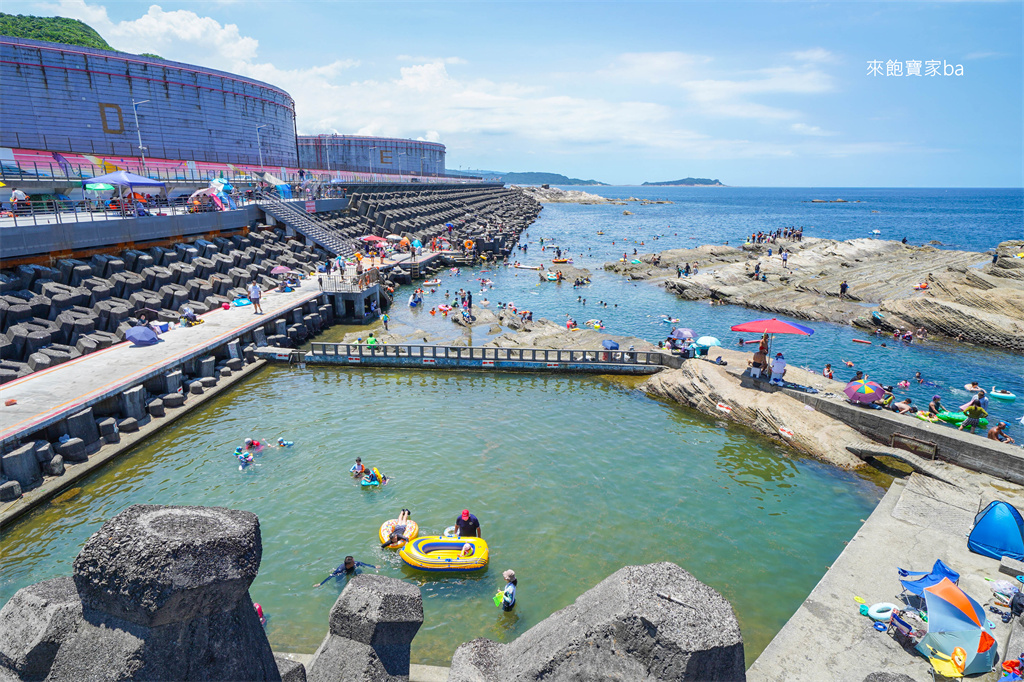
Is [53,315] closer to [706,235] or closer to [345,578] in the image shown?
[345,578]

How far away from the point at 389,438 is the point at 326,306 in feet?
57.8

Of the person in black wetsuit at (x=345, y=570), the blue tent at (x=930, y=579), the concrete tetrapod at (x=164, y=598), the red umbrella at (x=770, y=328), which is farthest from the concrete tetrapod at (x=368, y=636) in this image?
the red umbrella at (x=770, y=328)

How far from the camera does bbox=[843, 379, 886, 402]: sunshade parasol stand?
62.5ft

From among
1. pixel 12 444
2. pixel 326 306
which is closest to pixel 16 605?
pixel 12 444

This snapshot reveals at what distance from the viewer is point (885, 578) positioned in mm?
11711

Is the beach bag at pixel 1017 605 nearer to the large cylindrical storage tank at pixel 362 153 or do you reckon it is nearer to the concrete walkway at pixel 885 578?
the concrete walkway at pixel 885 578

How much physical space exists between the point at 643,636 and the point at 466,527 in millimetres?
10632

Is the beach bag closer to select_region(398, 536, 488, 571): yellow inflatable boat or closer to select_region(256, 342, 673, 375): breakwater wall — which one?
select_region(398, 536, 488, 571): yellow inflatable boat

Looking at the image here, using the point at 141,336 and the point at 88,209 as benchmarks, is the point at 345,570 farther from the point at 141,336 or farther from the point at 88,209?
the point at 88,209

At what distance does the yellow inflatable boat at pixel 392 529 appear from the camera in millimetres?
13773

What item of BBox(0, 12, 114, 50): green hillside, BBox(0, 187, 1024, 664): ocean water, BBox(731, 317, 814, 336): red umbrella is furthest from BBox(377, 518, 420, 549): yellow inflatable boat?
BBox(0, 12, 114, 50): green hillside

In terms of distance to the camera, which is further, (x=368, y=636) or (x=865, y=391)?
(x=865, y=391)

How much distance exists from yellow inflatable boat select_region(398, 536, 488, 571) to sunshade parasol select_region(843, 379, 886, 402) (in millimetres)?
15301

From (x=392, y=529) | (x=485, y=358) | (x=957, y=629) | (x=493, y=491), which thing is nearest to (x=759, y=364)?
(x=485, y=358)
